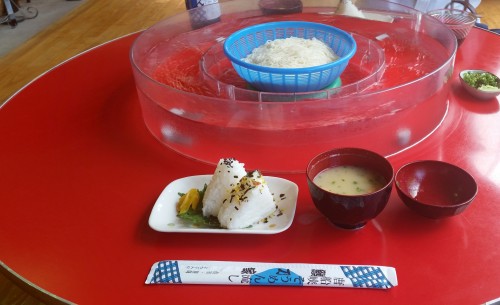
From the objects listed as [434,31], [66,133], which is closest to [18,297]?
[66,133]

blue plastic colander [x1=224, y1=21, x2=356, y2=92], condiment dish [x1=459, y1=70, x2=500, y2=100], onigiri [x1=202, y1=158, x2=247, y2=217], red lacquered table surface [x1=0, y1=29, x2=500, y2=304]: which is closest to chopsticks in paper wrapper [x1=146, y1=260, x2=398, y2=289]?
red lacquered table surface [x1=0, y1=29, x2=500, y2=304]

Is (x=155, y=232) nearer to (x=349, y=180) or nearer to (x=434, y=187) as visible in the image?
(x=349, y=180)

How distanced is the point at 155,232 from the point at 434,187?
0.64 meters

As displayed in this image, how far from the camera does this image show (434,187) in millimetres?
1050

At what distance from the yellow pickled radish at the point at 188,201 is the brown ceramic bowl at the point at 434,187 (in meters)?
0.45

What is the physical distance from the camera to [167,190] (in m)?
1.08

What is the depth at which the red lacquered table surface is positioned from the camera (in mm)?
872

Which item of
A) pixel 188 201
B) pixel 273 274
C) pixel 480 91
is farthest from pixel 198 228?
pixel 480 91

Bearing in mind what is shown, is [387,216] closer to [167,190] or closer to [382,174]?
[382,174]

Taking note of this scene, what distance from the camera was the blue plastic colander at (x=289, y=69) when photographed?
130cm

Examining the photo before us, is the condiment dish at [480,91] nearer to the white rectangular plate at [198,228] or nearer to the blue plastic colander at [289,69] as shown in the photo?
the blue plastic colander at [289,69]

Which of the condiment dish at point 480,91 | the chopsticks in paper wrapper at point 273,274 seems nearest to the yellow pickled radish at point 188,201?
the chopsticks in paper wrapper at point 273,274

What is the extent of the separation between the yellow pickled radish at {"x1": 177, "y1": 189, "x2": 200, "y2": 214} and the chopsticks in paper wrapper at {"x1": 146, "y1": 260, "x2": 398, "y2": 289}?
0.14m

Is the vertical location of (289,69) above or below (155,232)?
above
